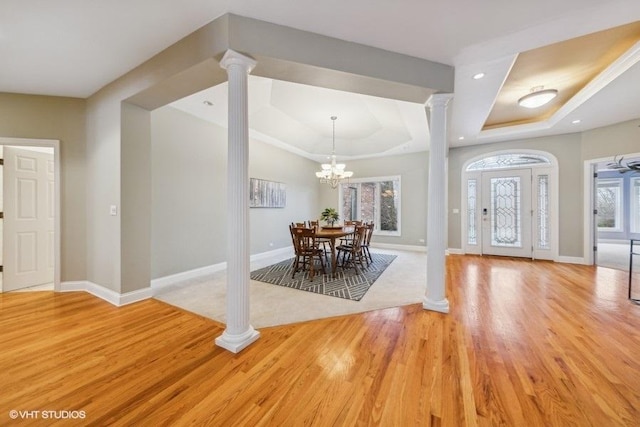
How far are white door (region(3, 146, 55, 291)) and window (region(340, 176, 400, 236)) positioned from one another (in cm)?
644

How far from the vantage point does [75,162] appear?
11.2 feet

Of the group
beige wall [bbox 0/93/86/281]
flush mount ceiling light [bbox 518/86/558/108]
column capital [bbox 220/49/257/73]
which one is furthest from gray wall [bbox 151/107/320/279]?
flush mount ceiling light [bbox 518/86/558/108]

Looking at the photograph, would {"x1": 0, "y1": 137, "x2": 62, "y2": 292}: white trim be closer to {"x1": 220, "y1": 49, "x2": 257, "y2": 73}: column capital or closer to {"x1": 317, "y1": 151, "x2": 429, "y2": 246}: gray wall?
{"x1": 220, "y1": 49, "x2": 257, "y2": 73}: column capital

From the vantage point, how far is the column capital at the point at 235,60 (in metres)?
2.03

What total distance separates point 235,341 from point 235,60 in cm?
240

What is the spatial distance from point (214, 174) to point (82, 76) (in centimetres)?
208

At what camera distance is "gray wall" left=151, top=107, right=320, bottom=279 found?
366 cm

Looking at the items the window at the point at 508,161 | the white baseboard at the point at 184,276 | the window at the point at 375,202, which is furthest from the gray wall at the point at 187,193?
the window at the point at 508,161

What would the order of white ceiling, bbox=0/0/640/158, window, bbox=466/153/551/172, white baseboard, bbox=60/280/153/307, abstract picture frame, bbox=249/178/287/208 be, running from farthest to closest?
window, bbox=466/153/551/172 → abstract picture frame, bbox=249/178/287/208 → white baseboard, bbox=60/280/153/307 → white ceiling, bbox=0/0/640/158

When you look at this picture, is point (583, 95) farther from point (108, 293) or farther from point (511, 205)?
point (108, 293)

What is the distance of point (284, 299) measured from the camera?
313cm

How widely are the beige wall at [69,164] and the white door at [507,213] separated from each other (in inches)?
314

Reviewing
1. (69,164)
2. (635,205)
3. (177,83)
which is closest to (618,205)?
(635,205)

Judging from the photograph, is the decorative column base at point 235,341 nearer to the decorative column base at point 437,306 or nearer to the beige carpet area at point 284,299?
Answer: the beige carpet area at point 284,299
